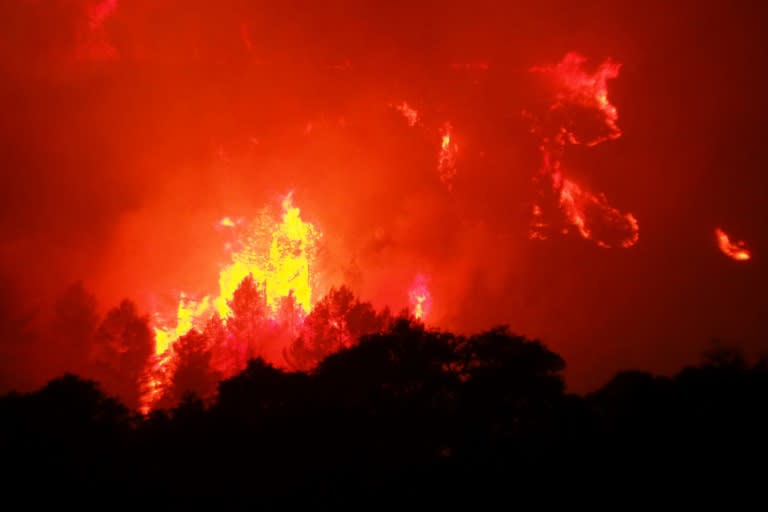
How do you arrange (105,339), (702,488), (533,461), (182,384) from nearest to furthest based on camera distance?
(702,488)
(533,461)
(182,384)
(105,339)

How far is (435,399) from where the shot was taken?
2712 centimetres

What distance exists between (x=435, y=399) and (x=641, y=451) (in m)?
10.2

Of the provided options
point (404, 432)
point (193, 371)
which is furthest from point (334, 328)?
point (404, 432)

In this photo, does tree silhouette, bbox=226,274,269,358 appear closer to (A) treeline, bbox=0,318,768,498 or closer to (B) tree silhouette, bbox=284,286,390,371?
(B) tree silhouette, bbox=284,286,390,371

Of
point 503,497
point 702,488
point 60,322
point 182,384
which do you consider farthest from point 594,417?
point 60,322

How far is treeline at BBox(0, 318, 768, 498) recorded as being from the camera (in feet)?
61.1

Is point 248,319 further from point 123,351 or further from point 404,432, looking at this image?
point 404,432

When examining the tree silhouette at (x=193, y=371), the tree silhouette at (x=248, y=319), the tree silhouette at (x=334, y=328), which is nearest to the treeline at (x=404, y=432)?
the tree silhouette at (x=193, y=371)

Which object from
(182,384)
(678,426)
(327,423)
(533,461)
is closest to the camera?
(533,461)

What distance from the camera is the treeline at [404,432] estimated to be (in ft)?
61.1

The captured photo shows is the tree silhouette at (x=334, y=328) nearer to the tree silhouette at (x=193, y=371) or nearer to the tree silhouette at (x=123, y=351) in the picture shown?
the tree silhouette at (x=193, y=371)

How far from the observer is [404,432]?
2409 centimetres

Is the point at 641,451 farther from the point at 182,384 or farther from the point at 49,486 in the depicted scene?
the point at 182,384

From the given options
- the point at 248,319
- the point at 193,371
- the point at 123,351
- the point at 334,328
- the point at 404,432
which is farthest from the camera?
the point at 248,319
